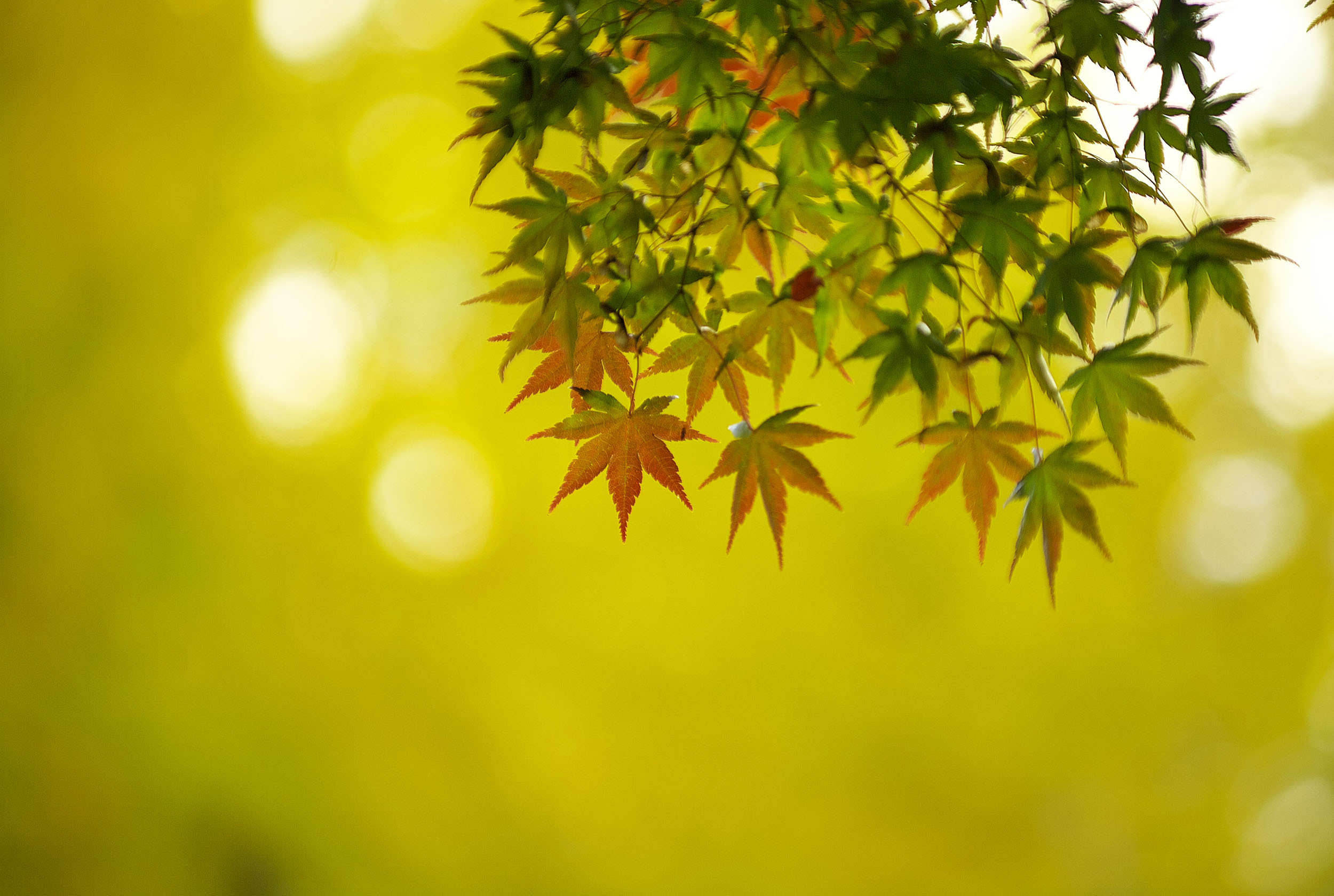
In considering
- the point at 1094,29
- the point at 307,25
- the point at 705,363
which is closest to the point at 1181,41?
the point at 1094,29

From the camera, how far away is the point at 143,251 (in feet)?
8.48

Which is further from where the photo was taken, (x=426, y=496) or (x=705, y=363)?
(x=426, y=496)

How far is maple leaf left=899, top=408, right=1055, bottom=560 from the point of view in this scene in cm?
63

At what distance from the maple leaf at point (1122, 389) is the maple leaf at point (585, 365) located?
0.31 meters

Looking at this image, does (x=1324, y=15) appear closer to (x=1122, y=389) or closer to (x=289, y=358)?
(x=1122, y=389)

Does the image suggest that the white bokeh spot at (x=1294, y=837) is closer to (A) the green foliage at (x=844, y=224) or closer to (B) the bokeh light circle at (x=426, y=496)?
(B) the bokeh light circle at (x=426, y=496)

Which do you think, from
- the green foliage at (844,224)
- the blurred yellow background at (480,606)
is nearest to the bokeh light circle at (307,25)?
the blurred yellow background at (480,606)

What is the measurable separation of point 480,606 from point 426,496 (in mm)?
365

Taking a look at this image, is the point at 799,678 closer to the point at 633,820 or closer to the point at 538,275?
the point at 633,820

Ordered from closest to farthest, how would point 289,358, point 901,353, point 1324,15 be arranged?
1. point 901,353
2. point 1324,15
3. point 289,358

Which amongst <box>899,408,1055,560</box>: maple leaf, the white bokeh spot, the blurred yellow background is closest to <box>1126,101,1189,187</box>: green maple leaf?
<box>899,408,1055,560</box>: maple leaf

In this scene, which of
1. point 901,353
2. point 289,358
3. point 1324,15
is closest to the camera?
point 901,353

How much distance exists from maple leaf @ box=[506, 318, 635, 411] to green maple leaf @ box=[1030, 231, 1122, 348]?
29cm

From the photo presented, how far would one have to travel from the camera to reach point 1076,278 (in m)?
0.57
